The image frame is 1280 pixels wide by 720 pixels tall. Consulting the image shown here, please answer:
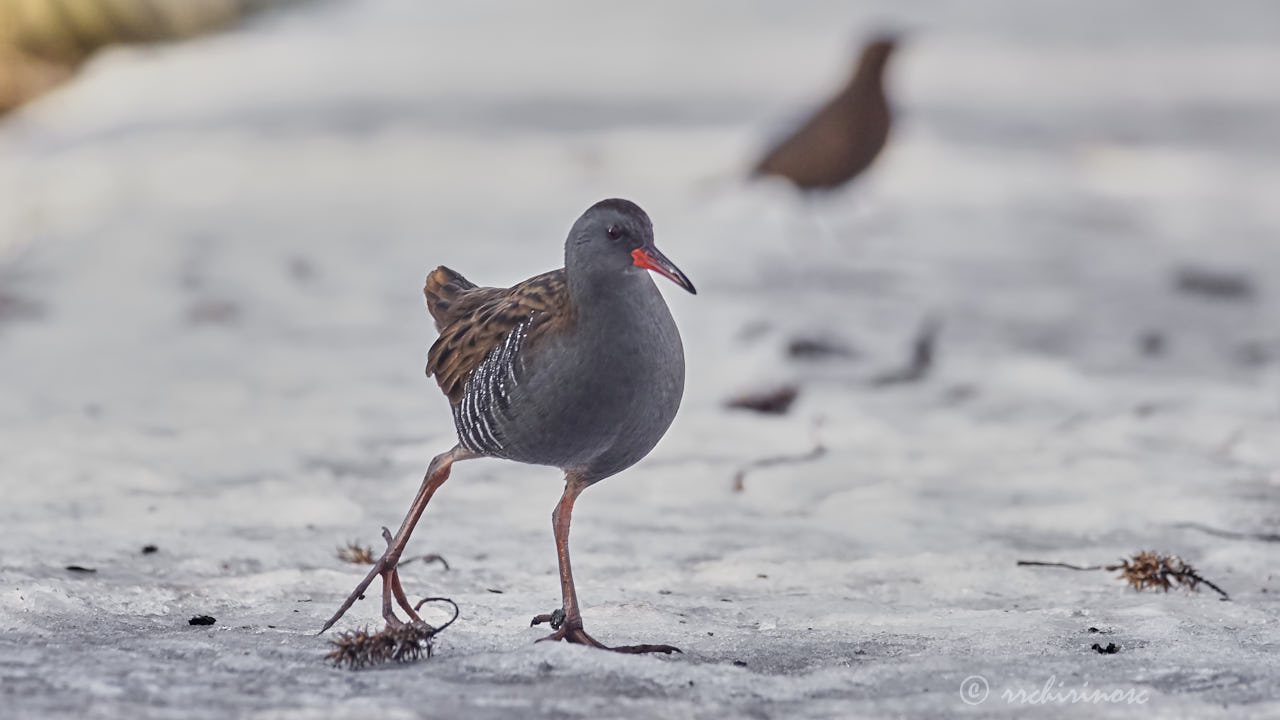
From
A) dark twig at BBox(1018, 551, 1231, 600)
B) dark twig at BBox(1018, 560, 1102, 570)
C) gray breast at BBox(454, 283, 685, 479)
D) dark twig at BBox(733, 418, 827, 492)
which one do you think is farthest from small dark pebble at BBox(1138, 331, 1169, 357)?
gray breast at BBox(454, 283, 685, 479)

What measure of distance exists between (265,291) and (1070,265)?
474 centimetres

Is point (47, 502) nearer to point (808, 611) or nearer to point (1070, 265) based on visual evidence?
point (808, 611)

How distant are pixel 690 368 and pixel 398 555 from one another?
10.5 feet

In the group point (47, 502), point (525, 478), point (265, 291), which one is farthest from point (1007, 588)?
point (265, 291)

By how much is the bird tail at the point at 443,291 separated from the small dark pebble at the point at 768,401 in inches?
85.7

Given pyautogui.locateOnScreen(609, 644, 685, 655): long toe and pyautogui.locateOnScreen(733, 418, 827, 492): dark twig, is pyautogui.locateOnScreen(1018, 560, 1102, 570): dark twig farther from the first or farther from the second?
pyautogui.locateOnScreen(609, 644, 685, 655): long toe

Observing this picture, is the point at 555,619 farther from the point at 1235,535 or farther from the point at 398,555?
the point at 1235,535

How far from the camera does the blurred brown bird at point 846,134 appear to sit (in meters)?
7.90

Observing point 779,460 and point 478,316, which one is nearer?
point 478,316

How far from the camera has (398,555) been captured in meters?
3.49
